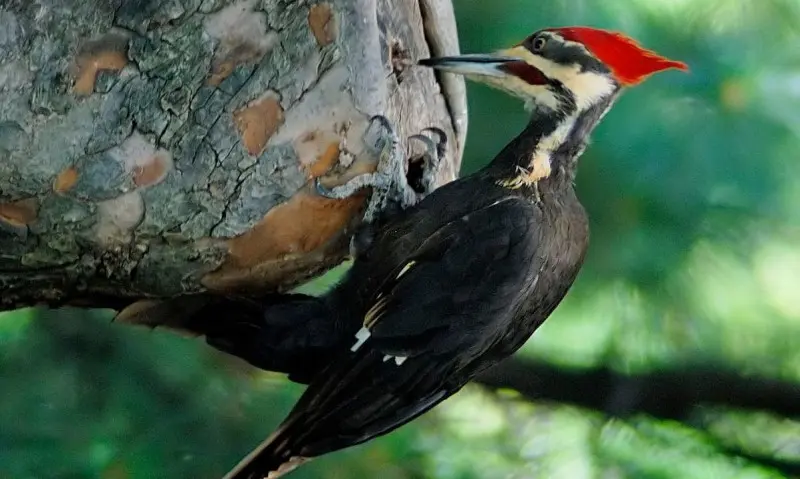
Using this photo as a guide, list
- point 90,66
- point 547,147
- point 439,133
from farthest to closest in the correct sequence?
point 439,133 < point 547,147 < point 90,66

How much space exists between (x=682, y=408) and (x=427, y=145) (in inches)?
29.3

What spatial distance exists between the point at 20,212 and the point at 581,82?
1.69 feet

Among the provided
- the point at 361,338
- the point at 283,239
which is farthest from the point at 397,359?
the point at 283,239

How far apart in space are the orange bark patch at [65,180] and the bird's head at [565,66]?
0.33 m

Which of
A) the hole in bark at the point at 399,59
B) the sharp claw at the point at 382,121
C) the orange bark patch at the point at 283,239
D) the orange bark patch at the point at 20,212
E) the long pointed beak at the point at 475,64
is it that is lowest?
the orange bark patch at the point at 283,239

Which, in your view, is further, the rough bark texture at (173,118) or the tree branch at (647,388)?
the tree branch at (647,388)

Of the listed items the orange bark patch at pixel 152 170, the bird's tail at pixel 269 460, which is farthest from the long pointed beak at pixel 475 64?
the bird's tail at pixel 269 460

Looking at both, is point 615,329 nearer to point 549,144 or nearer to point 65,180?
point 549,144

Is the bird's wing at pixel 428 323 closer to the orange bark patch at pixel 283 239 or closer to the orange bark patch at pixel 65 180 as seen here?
the orange bark patch at pixel 283 239

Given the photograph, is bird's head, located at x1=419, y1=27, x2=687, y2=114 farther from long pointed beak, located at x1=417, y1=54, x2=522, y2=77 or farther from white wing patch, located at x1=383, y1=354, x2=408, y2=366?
white wing patch, located at x1=383, y1=354, x2=408, y2=366

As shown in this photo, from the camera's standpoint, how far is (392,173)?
0.78 meters

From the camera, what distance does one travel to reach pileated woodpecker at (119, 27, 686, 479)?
75cm

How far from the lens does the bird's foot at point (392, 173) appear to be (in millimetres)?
747

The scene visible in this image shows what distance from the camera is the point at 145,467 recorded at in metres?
1.26
